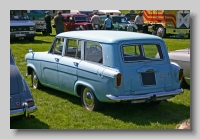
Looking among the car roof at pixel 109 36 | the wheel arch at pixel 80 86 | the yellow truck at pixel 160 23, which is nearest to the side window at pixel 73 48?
the car roof at pixel 109 36

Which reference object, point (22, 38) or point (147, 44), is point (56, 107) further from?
point (22, 38)

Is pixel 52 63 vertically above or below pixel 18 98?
above

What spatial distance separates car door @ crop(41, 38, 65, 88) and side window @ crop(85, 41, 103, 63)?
2.56ft

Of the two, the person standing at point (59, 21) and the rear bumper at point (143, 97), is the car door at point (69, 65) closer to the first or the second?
the rear bumper at point (143, 97)

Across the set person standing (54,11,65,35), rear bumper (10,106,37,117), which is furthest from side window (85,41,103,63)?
person standing (54,11,65,35)

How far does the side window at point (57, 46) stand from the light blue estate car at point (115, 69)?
0.11m

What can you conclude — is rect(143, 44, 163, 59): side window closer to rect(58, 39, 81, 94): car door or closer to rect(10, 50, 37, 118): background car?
rect(58, 39, 81, 94): car door

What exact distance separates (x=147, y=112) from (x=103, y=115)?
0.82m

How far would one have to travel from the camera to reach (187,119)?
6113 millimetres

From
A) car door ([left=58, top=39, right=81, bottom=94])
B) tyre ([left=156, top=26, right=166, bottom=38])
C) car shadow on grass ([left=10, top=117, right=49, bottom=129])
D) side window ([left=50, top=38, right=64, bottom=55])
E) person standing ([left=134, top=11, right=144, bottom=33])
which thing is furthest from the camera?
tyre ([left=156, top=26, right=166, bottom=38])

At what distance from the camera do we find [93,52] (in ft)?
21.6

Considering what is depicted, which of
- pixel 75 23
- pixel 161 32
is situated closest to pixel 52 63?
pixel 161 32

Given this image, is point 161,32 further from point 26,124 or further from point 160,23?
point 26,124

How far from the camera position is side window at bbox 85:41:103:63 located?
643 cm
